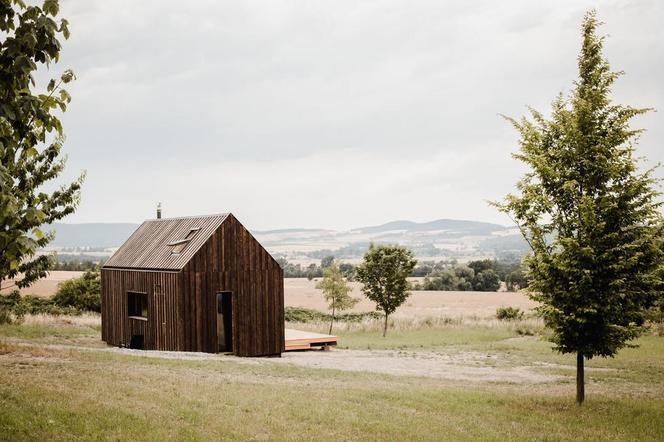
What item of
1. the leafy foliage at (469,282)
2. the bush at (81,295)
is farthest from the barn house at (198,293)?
the leafy foliage at (469,282)

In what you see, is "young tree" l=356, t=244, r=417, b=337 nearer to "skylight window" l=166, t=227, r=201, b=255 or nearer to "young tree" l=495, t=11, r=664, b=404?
"skylight window" l=166, t=227, r=201, b=255

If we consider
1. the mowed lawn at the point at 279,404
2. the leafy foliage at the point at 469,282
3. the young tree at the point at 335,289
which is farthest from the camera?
the leafy foliage at the point at 469,282

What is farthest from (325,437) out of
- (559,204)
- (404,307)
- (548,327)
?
(404,307)

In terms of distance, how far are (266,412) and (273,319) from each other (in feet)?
47.1

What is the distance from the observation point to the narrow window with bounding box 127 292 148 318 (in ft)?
84.9

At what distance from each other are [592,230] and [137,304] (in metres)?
20.0

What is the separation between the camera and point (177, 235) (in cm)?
2580

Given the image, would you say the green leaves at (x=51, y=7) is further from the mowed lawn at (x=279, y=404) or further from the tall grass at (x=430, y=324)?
the tall grass at (x=430, y=324)

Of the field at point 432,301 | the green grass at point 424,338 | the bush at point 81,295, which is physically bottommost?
the field at point 432,301

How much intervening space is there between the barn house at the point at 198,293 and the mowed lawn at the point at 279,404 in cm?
400

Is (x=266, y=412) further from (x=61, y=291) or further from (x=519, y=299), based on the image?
(x=519, y=299)

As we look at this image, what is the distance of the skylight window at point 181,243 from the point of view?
79.6ft

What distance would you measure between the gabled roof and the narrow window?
1.38 m

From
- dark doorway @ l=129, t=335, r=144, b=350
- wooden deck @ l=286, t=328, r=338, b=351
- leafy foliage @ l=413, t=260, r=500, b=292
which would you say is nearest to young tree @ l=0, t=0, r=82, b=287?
dark doorway @ l=129, t=335, r=144, b=350
